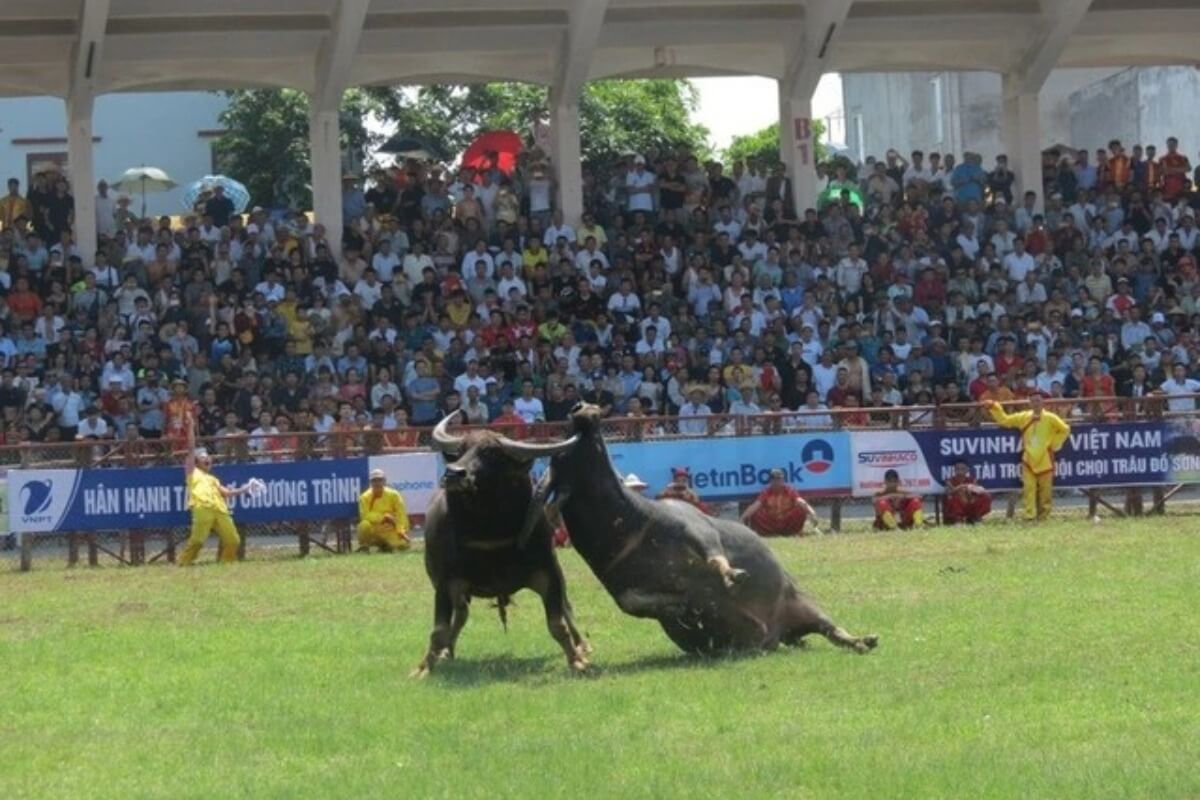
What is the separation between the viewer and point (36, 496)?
2483 centimetres

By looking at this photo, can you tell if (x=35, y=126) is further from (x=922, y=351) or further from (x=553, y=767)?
(x=553, y=767)

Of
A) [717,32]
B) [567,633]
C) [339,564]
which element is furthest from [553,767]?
[717,32]

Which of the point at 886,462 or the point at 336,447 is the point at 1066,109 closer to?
the point at 886,462

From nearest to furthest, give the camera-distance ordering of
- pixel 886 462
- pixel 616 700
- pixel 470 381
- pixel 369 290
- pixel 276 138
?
pixel 616 700 < pixel 886 462 < pixel 470 381 < pixel 369 290 < pixel 276 138

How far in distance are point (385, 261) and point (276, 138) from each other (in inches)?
991

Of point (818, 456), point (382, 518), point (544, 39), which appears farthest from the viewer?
point (544, 39)

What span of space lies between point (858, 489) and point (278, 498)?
6852mm

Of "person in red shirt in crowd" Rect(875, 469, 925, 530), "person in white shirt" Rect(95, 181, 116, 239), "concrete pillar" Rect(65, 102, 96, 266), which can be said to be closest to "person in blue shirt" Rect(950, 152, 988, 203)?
"person in red shirt in crowd" Rect(875, 469, 925, 530)

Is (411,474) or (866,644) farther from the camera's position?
(411,474)

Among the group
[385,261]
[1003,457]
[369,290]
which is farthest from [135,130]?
[1003,457]

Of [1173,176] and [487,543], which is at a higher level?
[1173,176]

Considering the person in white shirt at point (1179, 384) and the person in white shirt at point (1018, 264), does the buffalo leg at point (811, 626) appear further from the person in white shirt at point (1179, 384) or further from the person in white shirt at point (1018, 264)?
the person in white shirt at point (1018, 264)

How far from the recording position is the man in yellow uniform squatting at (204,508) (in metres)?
24.3

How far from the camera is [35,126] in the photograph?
61219 mm
